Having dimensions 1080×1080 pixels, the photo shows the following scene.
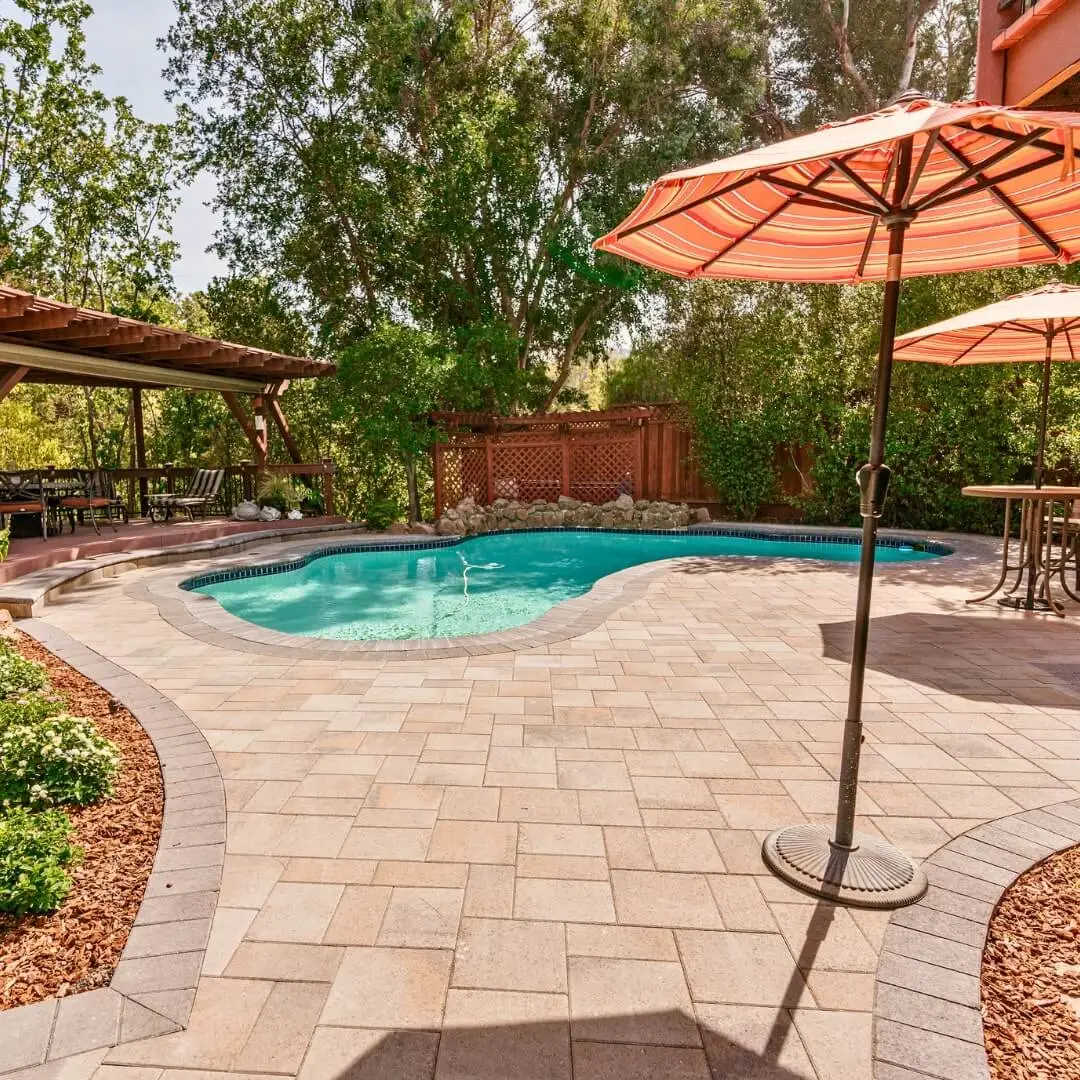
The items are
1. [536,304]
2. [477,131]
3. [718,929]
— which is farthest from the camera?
[536,304]

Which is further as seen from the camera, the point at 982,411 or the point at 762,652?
the point at 982,411

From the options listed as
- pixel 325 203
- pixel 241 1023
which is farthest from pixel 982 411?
pixel 325 203

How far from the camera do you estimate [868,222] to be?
113 inches

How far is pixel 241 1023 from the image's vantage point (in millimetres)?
1708

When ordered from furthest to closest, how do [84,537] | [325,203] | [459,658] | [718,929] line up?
[325,203] < [84,537] < [459,658] < [718,929]

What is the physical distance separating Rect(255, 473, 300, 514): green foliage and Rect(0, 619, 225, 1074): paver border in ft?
32.5

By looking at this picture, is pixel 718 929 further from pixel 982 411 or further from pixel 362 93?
pixel 362 93

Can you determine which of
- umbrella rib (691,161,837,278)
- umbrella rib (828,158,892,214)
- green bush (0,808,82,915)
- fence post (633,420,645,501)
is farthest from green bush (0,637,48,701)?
fence post (633,420,645,501)

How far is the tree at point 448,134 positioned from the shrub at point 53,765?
456 inches

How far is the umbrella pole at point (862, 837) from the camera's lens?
2.12 m

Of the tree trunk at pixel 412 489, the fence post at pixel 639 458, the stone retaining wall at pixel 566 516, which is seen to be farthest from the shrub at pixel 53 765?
the fence post at pixel 639 458

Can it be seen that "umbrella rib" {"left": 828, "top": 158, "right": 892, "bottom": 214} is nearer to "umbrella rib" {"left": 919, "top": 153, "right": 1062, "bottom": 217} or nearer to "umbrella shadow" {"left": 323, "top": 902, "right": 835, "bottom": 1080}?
"umbrella rib" {"left": 919, "top": 153, "right": 1062, "bottom": 217}

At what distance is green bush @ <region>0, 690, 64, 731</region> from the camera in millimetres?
3115

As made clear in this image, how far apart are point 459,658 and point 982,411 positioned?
913 centimetres
